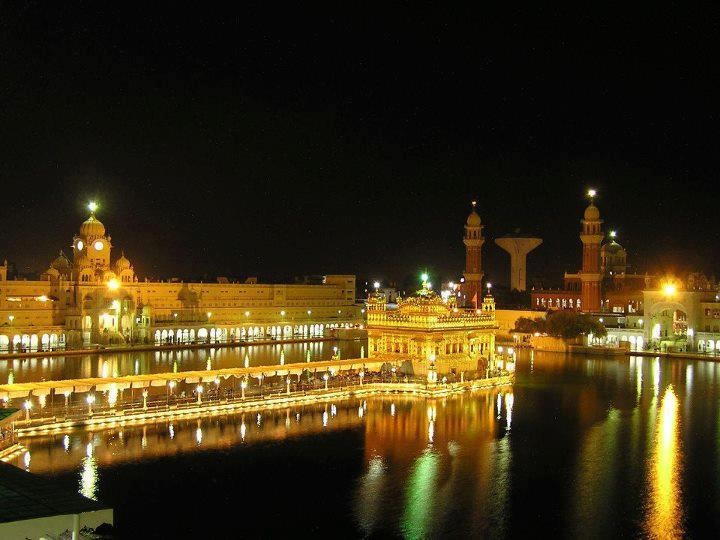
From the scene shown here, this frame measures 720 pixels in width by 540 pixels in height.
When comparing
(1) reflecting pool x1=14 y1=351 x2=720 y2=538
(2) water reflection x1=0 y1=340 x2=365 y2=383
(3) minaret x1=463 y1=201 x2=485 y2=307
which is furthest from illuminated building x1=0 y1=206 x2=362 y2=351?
(1) reflecting pool x1=14 y1=351 x2=720 y2=538

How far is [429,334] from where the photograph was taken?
28.1 meters

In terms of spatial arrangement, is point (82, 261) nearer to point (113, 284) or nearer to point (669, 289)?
point (113, 284)

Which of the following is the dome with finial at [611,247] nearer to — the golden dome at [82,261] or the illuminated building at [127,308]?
the illuminated building at [127,308]

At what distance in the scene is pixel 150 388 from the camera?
938 inches

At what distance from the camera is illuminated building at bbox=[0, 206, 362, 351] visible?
41719mm

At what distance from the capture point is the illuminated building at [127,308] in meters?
41.7

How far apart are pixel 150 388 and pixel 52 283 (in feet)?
75.8

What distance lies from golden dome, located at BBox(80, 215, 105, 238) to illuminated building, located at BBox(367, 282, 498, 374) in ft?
70.9

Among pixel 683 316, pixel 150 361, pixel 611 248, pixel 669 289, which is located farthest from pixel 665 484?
pixel 611 248

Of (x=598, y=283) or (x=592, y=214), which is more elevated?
(x=592, y=214)

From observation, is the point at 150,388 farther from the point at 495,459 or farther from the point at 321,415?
the point at 495,459

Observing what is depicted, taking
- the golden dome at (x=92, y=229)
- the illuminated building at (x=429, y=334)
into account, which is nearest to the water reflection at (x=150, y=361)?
the illuminated building at (x=429, y=334)

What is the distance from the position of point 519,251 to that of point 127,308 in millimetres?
38811

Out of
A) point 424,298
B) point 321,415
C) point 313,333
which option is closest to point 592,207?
point 313,333
